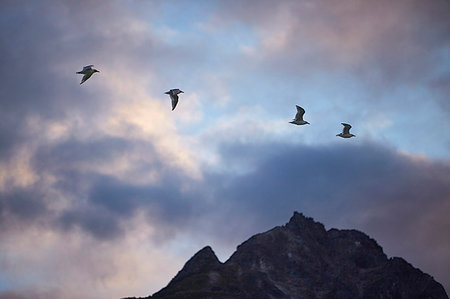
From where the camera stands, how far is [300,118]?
13700 cm

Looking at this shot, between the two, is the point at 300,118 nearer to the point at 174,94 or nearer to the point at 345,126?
the point at 345,126

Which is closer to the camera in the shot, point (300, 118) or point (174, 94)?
point (174, 94)

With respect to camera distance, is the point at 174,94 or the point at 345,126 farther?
the point at 345,126

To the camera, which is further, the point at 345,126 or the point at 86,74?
the point at 345,126

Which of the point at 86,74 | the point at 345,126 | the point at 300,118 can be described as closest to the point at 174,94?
the point at 86,74

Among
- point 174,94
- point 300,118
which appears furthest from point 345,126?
point 174,94

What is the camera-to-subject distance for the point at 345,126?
5699 inches

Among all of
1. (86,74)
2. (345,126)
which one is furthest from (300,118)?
(86,74)

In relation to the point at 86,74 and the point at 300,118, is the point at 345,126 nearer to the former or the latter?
the point at 300,118

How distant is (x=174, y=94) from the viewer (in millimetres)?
112938

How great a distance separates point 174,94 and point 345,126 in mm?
47445

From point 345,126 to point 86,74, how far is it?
5894cm

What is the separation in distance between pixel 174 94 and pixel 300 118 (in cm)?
3427

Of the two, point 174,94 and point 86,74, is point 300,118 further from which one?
point 86,74
